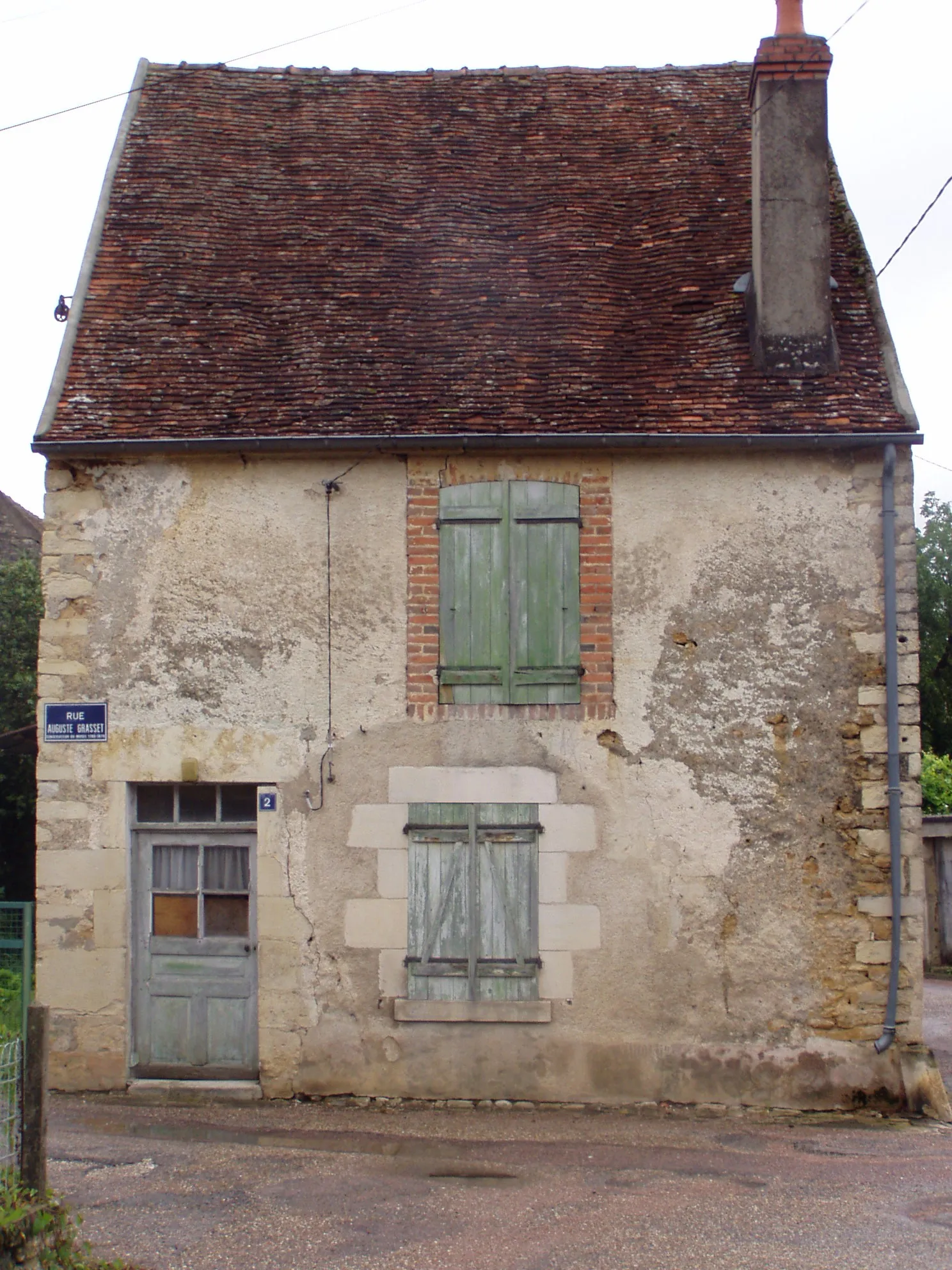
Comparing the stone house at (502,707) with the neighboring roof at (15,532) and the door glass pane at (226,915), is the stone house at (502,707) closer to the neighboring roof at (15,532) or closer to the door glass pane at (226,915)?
the door glass pane at (226,915)

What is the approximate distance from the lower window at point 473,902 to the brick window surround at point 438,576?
2.31ft

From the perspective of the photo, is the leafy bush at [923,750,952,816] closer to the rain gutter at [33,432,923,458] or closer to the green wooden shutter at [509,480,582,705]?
→ the rain gutter at [33,432,923,458]

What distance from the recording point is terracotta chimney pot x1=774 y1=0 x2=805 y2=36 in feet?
30.8

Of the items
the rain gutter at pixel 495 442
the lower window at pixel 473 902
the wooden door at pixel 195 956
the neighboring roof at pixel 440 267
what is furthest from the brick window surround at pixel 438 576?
the wooden door at pixel 195 956

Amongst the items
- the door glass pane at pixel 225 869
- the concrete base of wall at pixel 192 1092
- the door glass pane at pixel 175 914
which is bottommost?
the concrete base of wall at pixel 192 1092

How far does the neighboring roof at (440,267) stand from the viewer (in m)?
8.89

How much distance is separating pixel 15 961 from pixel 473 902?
4480 mm

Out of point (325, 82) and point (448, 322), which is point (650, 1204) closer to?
point (448, 322)

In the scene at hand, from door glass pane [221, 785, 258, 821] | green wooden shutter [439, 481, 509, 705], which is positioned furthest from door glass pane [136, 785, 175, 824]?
green wooden shutter [439, 481, 509, 705]

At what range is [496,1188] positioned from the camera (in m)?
6.68

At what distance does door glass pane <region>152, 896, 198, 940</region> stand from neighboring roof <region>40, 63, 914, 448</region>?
10.8 ft

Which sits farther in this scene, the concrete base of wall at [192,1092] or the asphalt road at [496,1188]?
the concrete base of wall at [192,1092]

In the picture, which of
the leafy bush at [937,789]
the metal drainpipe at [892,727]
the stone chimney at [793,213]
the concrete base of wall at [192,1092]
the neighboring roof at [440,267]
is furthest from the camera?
the leafy bush at [937,789]

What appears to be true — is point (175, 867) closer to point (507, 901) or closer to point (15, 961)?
point (507, 901)
